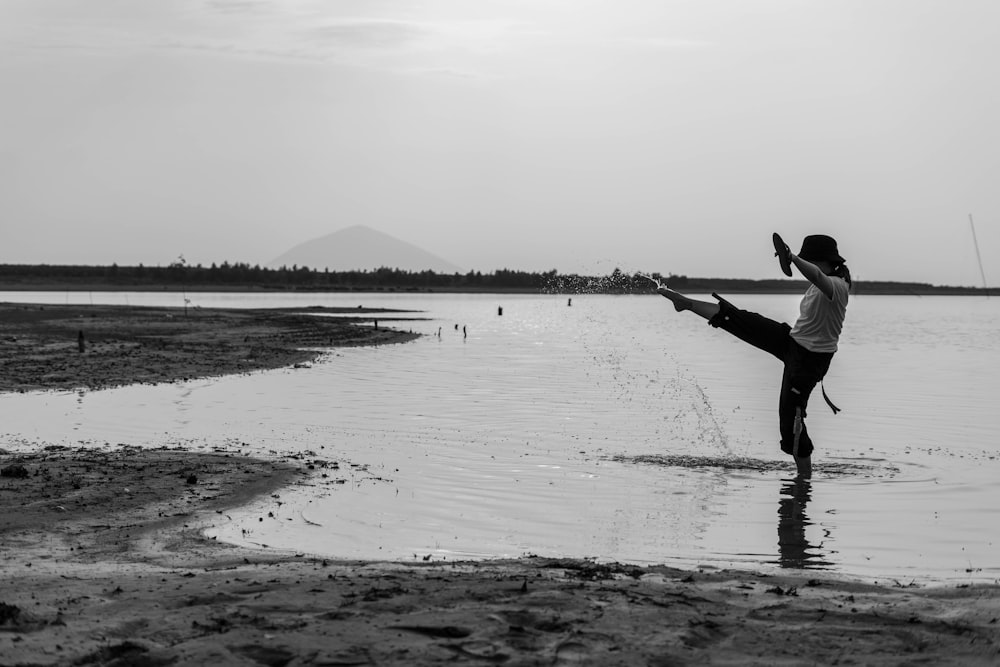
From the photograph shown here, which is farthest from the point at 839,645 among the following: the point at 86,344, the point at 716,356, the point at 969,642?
the point at 716,356

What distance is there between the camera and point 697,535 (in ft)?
31.3

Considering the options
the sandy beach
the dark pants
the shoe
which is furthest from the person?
the sandy beach

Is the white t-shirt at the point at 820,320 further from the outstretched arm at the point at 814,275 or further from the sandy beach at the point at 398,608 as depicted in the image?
the sandy beach at the point at 398,608

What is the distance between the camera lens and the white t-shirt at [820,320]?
31.2ft

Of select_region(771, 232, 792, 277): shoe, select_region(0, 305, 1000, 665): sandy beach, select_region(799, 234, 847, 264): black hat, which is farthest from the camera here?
select_region(799, 234, 847, 264): black hat

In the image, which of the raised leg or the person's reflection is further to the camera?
the raised leg

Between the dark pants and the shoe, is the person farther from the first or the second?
the shoe

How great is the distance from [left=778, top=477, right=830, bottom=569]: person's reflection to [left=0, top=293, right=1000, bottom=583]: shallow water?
0.04m

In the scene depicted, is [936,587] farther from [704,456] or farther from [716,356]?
[716,356]

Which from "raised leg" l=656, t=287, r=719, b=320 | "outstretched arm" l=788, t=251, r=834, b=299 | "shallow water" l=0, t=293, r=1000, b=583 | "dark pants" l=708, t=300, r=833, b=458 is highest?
"outstretched arm" l=788, t=251, r=834, b=299

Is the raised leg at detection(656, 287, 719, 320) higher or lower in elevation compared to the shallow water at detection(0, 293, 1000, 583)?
higher

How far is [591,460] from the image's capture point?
46.8 feet

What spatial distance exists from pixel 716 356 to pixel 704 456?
89.8 feet

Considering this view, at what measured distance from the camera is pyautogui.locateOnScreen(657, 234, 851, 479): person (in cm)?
949
